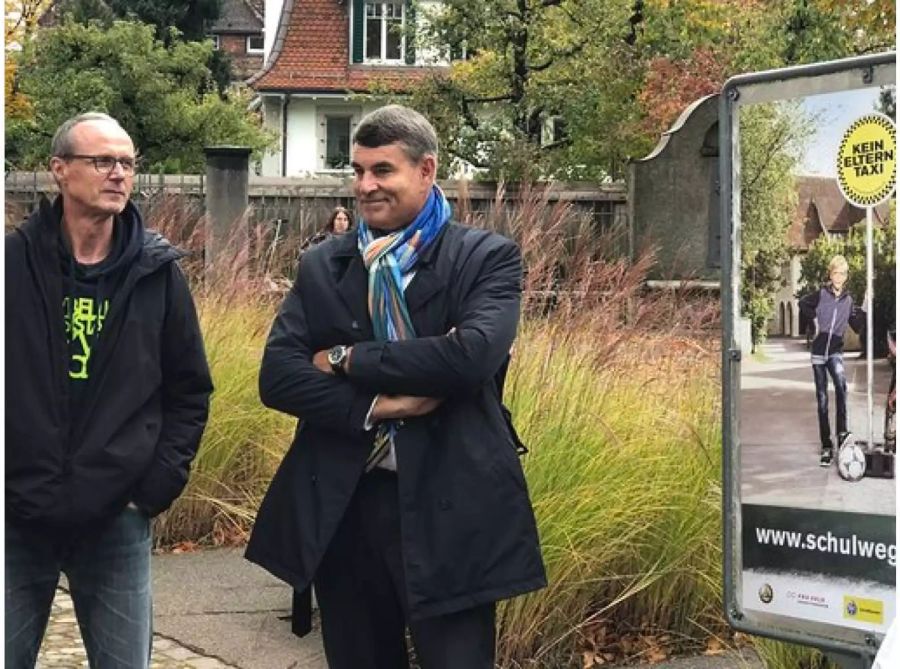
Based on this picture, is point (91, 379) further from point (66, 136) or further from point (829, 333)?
point (829, 333)

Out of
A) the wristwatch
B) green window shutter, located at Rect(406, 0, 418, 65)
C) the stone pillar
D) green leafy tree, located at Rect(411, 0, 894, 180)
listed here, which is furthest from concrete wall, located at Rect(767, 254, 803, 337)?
green window shutter, located at Rect(406, 0, 418, 65)

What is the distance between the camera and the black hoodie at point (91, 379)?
336 centimetres

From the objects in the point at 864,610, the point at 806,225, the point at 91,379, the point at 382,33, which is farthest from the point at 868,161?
the point at 382,33

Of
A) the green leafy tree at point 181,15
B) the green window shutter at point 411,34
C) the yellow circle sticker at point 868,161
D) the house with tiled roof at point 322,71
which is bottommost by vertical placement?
the yellow circle sticker at point 868,161

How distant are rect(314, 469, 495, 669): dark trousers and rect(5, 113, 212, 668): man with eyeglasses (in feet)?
1.55

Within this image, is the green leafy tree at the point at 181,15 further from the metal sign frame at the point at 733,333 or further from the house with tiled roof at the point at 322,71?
the metal sign frame at the point at 733,333

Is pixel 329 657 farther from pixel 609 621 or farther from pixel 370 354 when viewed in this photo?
pixel 609 621

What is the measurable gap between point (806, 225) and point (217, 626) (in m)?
3.37

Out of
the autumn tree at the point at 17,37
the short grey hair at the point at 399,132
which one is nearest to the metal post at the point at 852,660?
the short grey hair at the point at 399,132

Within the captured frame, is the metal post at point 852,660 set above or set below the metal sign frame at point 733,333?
below

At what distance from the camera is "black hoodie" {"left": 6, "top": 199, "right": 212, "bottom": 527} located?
3.36 meters

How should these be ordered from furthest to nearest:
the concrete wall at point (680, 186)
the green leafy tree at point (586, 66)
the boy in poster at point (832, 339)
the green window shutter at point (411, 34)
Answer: the green window shutter at point (411, 34) < the green leafy tree at point (586, 66) < the concrete wall at point (680, 186) < the boy in poster at point (832, 339)

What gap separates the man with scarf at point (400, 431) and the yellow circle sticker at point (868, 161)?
845mm

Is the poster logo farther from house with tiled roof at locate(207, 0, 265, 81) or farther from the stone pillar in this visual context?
house with tiled roof at locate(207, 0, 265, 81)
